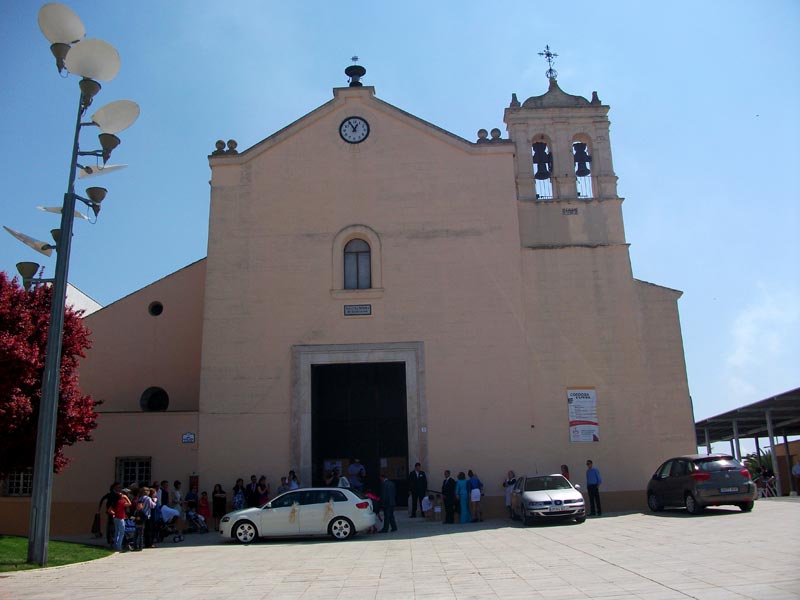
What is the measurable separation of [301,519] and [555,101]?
17245 millimetres

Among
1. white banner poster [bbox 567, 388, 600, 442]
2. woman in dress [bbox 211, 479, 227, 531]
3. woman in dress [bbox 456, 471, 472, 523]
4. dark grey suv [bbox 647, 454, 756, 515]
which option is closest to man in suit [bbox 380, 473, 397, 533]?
woman in dress [bbox 456, 471, 472, 523]

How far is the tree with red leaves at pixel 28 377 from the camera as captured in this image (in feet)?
50.4

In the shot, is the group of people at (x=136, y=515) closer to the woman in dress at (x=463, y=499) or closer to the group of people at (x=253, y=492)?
the group of people at (x=253, y=492)

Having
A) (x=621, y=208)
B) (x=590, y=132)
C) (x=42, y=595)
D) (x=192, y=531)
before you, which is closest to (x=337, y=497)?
(x=192, y=531)

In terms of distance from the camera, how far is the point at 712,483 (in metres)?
17.1

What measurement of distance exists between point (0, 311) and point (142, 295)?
7.86m

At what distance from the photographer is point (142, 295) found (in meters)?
23.9

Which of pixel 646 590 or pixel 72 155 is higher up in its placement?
pixel 72 155

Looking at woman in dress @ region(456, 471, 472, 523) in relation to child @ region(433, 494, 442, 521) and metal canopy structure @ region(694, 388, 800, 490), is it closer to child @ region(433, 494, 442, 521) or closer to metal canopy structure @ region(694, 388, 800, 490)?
child @ region(433, 494, 442, 521)

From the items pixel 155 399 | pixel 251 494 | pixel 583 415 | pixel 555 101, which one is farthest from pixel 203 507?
pixel 555 101

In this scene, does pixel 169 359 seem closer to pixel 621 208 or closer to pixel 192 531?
pixel 192 531

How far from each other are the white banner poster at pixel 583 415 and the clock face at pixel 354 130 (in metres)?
10.8

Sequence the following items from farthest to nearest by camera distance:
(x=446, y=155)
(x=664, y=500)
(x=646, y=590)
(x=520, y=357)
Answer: (x=446, y=155), (x=520, y=357), (x=664, y=500), (x=646, y=590)

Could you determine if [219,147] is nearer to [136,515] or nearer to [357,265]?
[357,265]
